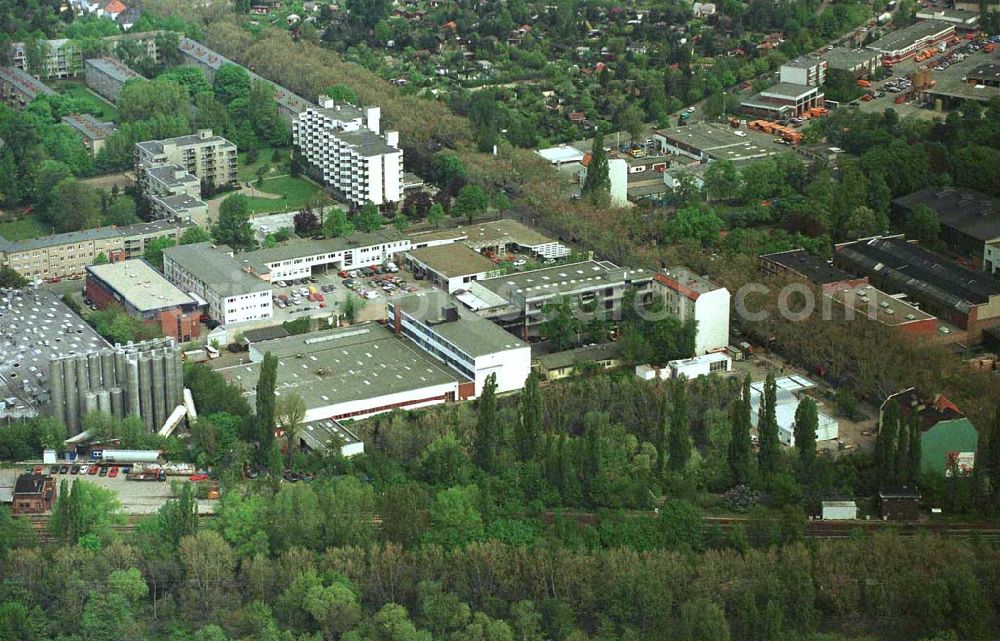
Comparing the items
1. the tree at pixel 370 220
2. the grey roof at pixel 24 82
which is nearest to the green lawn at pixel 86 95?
the grey roof at pixel 24 82

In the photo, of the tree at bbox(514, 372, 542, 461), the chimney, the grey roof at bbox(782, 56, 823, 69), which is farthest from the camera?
the grey roof at bbox(782, 56, 823, 69)

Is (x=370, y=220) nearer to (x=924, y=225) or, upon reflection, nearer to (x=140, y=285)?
(x=140, y=285)

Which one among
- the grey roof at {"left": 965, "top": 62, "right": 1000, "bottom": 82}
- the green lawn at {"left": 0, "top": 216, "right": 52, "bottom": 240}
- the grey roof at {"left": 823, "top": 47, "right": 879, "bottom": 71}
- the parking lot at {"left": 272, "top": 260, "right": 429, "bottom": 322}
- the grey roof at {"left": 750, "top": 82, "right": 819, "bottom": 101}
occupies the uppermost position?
the grey roof at {"left": 965, "top": 62, "right": 1000, "bottom": 82}

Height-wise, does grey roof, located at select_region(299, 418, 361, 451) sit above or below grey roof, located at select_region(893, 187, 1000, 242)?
below

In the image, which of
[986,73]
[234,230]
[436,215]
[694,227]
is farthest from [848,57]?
[234,230]

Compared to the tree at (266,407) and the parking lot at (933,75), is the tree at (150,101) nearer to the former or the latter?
the parking lot at (933,75)

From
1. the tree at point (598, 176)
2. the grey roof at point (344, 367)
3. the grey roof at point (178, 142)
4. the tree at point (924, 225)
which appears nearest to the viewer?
the grey roof at point (344, 367)

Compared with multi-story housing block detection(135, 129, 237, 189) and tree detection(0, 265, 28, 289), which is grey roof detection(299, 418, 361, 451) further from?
multi-story housing block detection(135, 129, 237, 189)

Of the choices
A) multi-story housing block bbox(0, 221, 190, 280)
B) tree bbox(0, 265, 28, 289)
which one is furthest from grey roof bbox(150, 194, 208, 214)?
tree bbox(0, 265, 28, 289)
